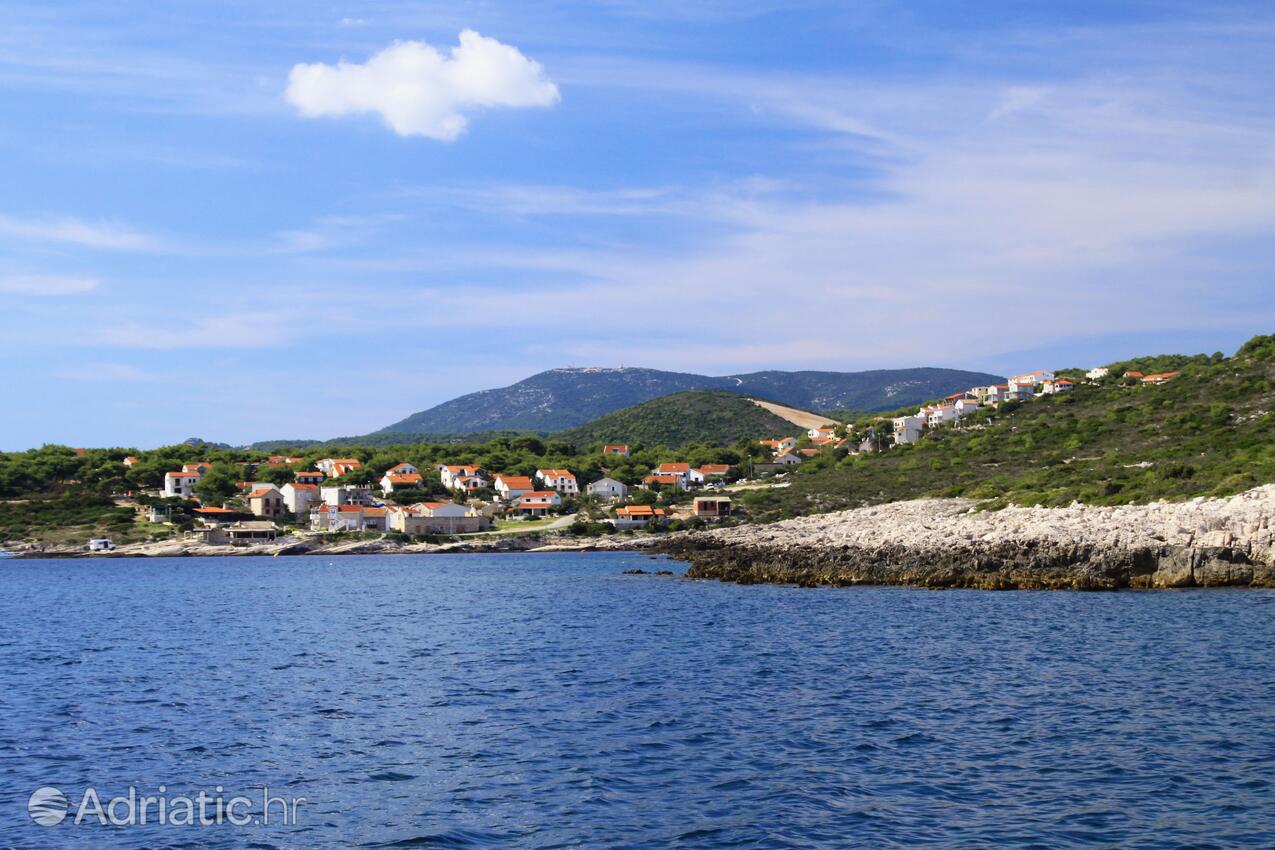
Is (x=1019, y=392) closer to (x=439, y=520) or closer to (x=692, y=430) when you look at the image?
(x=692, y=430)

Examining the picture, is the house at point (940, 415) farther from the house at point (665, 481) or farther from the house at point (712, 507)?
the house at point (712, 507)

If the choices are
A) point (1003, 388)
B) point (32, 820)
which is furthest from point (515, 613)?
point (1003, 388)

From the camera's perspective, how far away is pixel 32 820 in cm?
1311

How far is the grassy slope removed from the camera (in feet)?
180

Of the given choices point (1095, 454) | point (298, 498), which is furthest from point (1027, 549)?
point (298, 498)

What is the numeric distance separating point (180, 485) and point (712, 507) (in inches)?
2504

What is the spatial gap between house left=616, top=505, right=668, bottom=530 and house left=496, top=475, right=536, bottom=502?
16335 millimetres

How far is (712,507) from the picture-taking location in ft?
307

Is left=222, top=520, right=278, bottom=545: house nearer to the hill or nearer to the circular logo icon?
the hill

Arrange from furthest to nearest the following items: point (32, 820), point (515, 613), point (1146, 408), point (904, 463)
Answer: point (904, 463) → point (1146, 408) → point (515, 613) → point (32, 820)

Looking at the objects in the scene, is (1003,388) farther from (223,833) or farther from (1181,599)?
(223,833)

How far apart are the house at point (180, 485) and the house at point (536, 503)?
38.2m

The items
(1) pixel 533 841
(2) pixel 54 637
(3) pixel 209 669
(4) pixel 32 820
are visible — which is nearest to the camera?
(1) pixel 533 841

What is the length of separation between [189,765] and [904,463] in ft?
280
